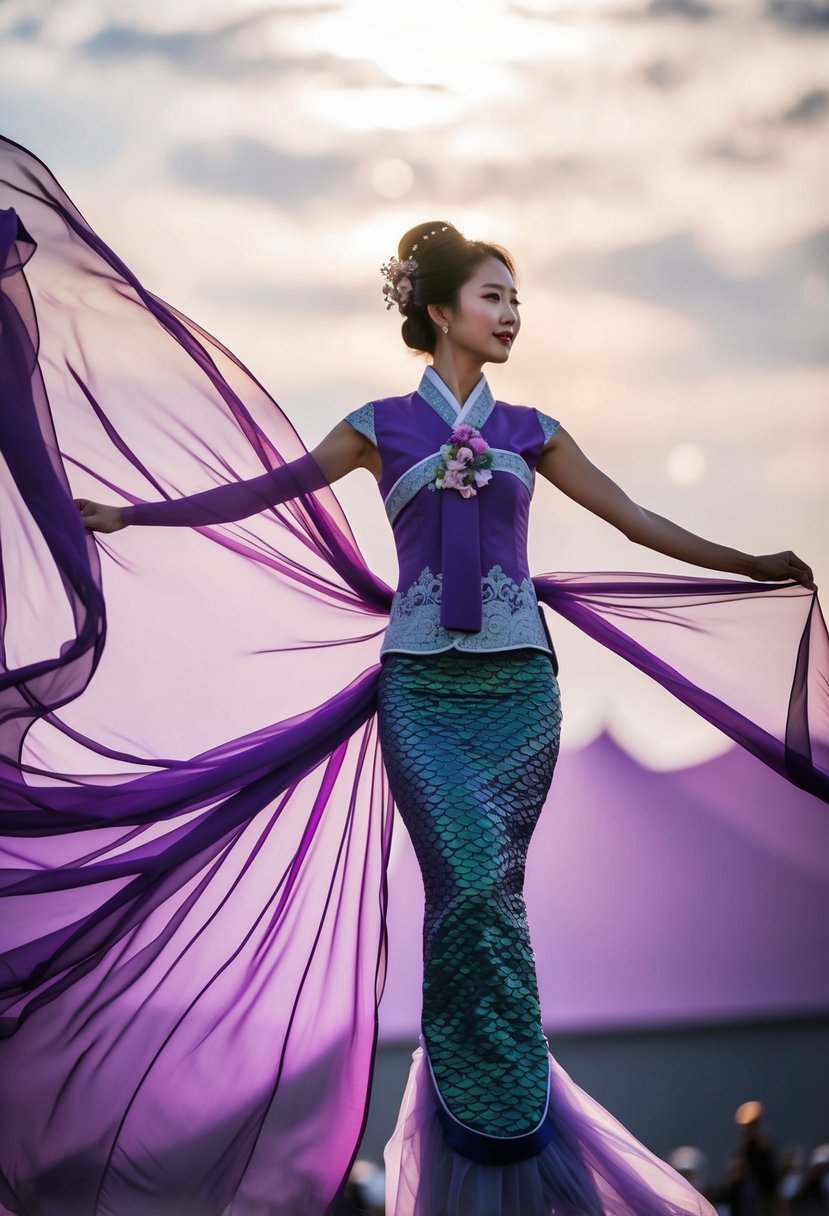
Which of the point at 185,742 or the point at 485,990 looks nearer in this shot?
the point at 485,990

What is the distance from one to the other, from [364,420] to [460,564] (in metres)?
0.44

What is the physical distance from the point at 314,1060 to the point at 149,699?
0.81 metres

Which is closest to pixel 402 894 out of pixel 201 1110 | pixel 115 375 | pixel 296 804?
pixel 296 804

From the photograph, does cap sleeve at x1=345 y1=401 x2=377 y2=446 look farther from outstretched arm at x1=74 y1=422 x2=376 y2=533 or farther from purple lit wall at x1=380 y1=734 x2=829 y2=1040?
purple lit wall at x1=380 y1=734 x2=829 y2=1040

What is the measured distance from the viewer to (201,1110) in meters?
2.99

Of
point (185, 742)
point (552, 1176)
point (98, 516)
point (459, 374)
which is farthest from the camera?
point (459, 374)

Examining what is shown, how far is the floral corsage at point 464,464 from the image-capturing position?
3.19m

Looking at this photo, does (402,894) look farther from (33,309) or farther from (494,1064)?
(33,309)

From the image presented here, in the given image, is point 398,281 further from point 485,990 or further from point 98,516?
point 485,990

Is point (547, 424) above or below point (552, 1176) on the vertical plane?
above

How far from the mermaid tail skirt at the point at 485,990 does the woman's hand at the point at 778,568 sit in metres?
0.67

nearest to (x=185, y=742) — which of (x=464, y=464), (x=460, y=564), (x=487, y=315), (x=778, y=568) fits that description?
(x=460, y=564)

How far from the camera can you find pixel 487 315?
3.38 meters

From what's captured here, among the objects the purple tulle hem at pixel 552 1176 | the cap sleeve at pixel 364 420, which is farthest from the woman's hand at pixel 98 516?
the purple tulle hem at pixel 552 1176
